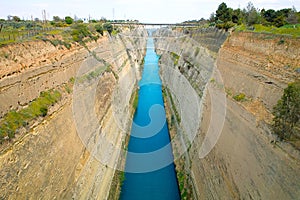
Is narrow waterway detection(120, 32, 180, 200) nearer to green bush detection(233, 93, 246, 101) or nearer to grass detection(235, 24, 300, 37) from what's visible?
green bush detection(233, 93, 246, 101)

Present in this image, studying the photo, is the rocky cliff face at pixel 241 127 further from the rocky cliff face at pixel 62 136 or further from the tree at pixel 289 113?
the rocky cliff face at pixel 62 136

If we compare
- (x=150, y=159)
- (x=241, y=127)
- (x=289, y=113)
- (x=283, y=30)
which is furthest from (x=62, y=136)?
(x=283, y=30)

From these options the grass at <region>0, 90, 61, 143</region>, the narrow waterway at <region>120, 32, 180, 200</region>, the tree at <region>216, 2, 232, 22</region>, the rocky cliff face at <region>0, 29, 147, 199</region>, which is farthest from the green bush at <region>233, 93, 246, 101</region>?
the tree at <region>216, 2, 232, 22</region>

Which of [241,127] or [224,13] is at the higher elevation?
[224,13]


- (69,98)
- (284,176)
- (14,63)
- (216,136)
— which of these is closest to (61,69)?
(69,98)

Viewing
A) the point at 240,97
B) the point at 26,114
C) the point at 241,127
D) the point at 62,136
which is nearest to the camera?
the point at 26,114

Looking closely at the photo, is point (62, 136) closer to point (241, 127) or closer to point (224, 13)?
point (241, 127)
